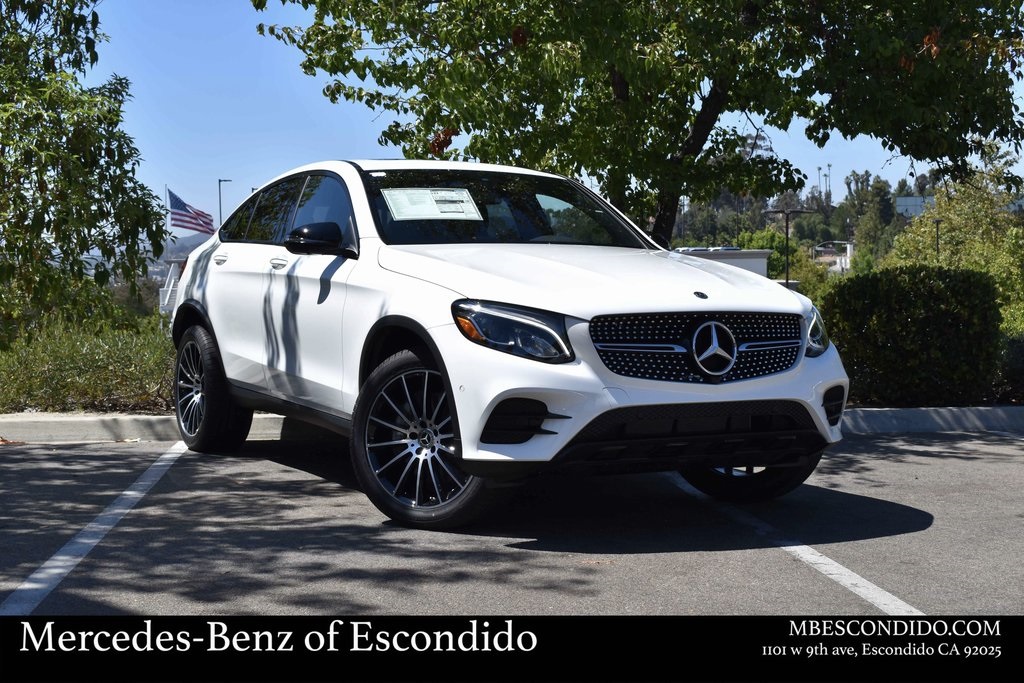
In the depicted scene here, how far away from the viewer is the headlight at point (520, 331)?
5.82 m

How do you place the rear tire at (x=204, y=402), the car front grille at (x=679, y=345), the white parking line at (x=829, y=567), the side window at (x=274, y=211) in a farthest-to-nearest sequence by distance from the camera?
1. the rear tire at (x=204, y=402)
2. the side window at (x=274, y=211)
3. the car front grille at (x=679, y=345)
4. the white parking line at (x=829, y=567)

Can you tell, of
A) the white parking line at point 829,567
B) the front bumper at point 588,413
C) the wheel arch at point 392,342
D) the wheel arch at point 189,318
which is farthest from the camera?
the wheel arch at point 189,318

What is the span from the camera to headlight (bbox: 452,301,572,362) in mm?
5820

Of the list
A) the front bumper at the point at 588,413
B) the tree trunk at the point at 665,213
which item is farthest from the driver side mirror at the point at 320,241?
the tree trunk at the point at 665,213

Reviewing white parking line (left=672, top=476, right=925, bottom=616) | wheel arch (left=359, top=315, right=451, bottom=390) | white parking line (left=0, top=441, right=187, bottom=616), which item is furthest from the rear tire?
white parking line (left=672, top=476, right=925, bottom=616)

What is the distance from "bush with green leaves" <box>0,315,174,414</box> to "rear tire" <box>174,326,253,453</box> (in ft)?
5.35

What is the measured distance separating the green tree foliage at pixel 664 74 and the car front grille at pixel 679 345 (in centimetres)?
448

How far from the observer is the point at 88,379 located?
10805mm

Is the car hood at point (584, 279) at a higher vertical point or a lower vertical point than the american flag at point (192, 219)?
lower

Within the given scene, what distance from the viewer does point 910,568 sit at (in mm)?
5703

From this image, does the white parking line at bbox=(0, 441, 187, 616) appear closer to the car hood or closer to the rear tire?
the rear tire

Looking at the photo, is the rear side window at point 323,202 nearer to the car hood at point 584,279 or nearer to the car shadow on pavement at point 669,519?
the car hood at point 584,279

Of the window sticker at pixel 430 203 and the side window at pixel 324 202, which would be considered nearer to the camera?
the window sticker at pixel 430 203
